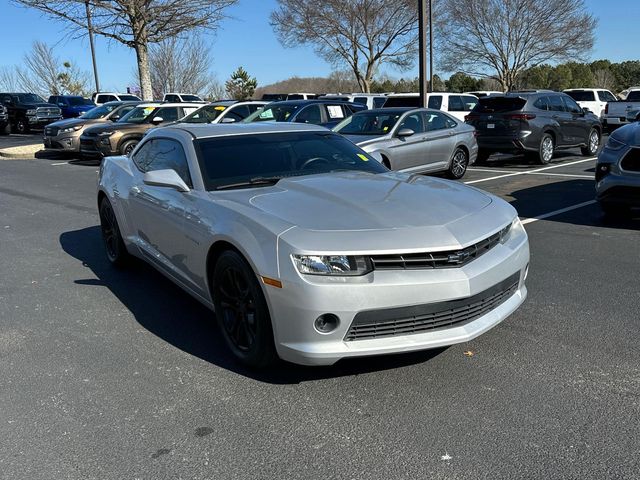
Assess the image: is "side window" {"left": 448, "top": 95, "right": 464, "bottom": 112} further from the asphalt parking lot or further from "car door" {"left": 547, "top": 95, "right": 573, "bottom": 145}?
the asphalt parking lot

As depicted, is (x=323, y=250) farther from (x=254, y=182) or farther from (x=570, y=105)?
(x=570, y=105)

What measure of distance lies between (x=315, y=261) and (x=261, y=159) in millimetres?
1607

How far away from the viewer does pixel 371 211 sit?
3.58m

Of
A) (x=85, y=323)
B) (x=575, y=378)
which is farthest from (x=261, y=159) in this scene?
(x=575, y=378)

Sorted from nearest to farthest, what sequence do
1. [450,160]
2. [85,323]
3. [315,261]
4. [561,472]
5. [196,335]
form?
[561,472] → [315,261] → [196,335] → [85,323] → [450,160]

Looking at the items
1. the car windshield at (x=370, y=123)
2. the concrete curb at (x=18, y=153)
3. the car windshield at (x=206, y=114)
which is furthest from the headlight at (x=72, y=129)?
the car windshield at (x=370, y=123)

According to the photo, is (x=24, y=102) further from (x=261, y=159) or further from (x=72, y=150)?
(x=261, y=159)

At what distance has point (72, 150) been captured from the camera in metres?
17.6

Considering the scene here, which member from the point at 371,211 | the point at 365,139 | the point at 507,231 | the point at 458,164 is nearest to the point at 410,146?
the point at 365,139

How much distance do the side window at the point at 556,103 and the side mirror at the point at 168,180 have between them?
12096 mm

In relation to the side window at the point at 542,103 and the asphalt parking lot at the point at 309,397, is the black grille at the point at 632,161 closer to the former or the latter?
the asphalt parking lot at the point at 309,397

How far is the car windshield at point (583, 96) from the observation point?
26.2 metres

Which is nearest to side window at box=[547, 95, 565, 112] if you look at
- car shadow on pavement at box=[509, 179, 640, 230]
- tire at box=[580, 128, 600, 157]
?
tire at box=[580, 128, 600, 157]

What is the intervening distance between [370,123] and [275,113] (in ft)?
10.7
